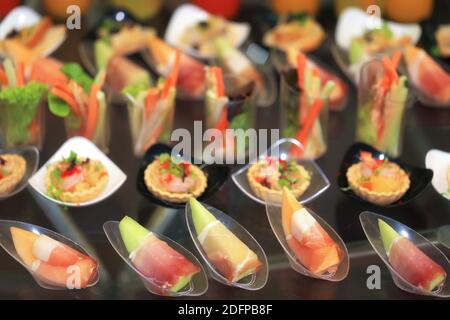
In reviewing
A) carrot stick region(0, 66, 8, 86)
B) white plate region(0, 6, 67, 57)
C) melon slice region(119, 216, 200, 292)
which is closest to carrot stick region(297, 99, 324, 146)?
melon slice region(119, 216, 200, 292)

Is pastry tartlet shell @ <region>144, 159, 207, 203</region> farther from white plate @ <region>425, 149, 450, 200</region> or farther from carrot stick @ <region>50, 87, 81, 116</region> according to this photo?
white plate @ <region>425, 149, 450, 200</region>

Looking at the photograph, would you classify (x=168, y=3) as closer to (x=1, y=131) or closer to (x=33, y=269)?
(x=1, y=131)

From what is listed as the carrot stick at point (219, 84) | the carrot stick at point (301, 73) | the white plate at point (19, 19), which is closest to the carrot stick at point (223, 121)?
the carrot stick at point (219, 84)

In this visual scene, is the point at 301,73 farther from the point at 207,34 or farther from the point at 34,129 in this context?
the point at 34,129

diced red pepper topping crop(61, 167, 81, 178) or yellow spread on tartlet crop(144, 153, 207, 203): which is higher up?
diced red pepper topping crop(61, 167, 81, 178)

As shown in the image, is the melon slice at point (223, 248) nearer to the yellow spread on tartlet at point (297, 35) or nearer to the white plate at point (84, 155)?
the white plate at point (84, 155)

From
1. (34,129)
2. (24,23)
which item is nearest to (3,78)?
(34,129)
